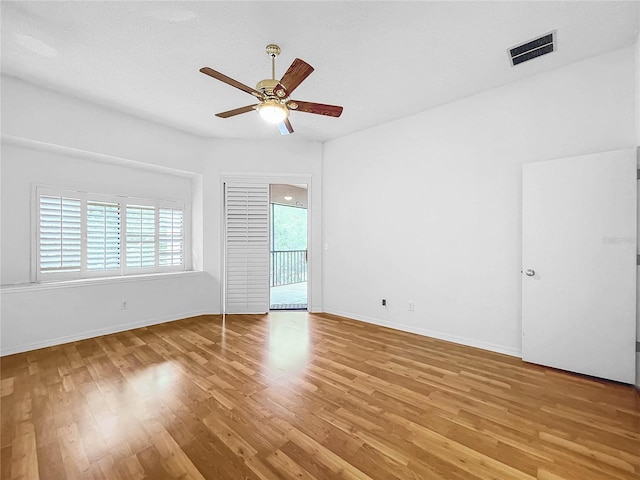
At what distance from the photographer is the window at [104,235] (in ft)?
11.4

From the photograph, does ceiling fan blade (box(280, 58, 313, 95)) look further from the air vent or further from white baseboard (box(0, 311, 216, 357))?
white baseboard (box(0, 311, 216, 357))

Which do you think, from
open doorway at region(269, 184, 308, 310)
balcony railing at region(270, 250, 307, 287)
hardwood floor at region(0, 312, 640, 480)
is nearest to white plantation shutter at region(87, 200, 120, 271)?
hardwood floor at region(0, 312, 640, 480)

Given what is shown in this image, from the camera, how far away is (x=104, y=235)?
394 centimetres

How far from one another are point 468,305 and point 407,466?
2258mm

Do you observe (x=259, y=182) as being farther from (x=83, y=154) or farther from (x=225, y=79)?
(x=225, y=79)

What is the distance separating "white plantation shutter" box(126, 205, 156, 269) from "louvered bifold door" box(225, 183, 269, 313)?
112 cm

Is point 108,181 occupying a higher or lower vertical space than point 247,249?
higher

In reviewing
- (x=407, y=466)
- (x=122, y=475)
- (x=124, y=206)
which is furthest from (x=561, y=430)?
(x=124, y=206)

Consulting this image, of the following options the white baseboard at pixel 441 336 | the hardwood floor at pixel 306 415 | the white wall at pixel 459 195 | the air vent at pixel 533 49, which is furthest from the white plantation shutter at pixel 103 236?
the air vent at pixel 533 49

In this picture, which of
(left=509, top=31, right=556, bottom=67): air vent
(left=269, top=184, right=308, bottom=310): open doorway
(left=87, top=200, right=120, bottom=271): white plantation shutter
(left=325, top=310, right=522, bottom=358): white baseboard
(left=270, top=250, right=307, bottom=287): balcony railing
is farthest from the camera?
(left=270, top=250, right=307, bottom=287): balcony railing

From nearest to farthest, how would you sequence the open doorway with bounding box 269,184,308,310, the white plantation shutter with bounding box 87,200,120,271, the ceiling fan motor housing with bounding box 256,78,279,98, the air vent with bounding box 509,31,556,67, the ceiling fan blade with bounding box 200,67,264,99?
the ceiling fan blade with bounding box 200,67,264,99, the ceiling fan motor housing with bounding box 256,78,279,98, the air vent with bounding box 509,31,556,67, the white plantation shutter with bounding box 87,200,120,271, the open doorway with bounding box 269,184,308,310

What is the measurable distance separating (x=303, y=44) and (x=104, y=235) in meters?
3.65

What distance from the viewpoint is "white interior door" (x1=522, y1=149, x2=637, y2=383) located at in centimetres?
240

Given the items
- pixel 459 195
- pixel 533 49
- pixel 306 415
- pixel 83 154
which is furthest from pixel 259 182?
pixel 533 49
